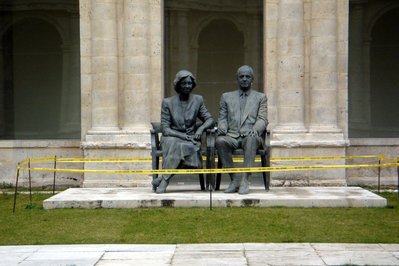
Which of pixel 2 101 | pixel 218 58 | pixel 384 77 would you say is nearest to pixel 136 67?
pixel 218 58

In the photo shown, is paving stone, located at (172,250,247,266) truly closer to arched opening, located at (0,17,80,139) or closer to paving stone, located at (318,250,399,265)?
paving stone, located at (318,250,399,265)

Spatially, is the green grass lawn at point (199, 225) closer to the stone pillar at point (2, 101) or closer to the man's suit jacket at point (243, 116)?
the man's suit jacket at point (243, 116)

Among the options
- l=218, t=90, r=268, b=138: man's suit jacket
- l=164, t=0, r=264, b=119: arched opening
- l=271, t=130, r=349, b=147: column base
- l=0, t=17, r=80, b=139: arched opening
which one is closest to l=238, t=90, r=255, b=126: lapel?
l=218, t=90, r=268, b=138: man's suit jacket

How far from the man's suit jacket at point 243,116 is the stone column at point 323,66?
3213 mm

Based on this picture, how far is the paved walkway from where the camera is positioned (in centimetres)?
1138

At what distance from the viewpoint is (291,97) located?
20.4 m

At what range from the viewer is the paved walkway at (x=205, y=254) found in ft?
37.3

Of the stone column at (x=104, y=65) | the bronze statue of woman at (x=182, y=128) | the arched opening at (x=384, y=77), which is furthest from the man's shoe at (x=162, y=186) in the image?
the arched opening at (x=384, y=77)

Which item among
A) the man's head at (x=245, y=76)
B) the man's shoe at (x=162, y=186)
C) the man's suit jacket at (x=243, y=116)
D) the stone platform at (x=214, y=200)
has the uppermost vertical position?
the man's head at (x=245, y=76)

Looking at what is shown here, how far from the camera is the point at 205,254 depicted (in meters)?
11.9

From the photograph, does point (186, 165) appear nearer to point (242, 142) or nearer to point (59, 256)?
point (242, 142)

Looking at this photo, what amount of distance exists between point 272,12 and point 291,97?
208cm

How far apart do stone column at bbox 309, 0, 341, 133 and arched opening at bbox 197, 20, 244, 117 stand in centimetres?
1005

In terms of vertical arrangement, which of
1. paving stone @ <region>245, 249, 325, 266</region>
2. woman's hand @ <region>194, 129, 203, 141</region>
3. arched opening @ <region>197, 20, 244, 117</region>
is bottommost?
paving stone @ <region>245, 249, 325, 266</region>
